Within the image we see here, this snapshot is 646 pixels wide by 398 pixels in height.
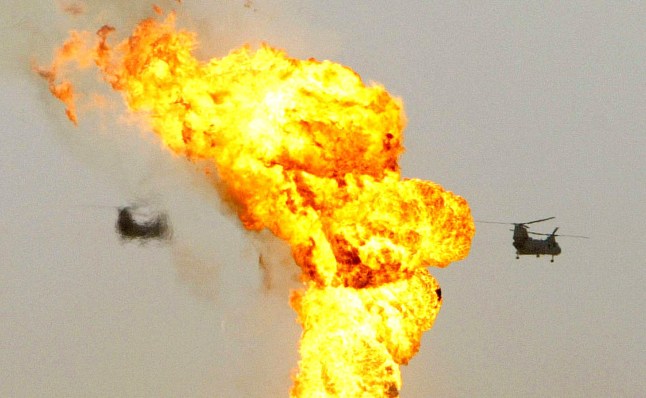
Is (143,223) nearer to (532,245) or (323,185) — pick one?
(323,185)

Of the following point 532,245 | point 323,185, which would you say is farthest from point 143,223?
point 532,245

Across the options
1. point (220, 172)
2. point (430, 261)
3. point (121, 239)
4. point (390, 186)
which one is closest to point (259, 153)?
point (220, 172)

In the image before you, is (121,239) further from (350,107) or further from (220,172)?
(350,107)

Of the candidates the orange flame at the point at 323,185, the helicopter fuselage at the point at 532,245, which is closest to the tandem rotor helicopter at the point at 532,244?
the helicopter fuselage at the point at 532,245

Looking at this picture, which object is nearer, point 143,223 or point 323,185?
point 323,185

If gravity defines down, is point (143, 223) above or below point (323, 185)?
above

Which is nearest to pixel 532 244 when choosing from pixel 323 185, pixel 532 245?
pixel 532 245

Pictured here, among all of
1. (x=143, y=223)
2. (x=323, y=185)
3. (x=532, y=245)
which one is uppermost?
(x=532, y=245)

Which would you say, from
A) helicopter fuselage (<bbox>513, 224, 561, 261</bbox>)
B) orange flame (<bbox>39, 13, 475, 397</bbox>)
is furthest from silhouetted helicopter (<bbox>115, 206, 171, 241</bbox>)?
helicopter fuselage (<bbox>513, 224, 561, 261</bbox>)

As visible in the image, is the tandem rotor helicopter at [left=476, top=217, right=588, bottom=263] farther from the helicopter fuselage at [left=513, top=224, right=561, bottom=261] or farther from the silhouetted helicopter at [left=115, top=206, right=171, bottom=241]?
the silhouetted helicopter at [left=115, top=206, right=171, bottom=241]

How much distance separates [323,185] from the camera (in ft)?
108

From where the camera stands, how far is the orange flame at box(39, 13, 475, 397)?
3228 cm

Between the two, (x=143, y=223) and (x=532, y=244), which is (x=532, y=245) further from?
(x=143, y=223)

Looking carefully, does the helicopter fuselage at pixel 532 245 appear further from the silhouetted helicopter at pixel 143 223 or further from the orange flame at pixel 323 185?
the silhouetted helicopter at pixel 143 223
